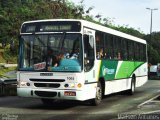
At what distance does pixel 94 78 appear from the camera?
56.8 feet

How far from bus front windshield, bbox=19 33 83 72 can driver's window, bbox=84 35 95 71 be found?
360 millimetres

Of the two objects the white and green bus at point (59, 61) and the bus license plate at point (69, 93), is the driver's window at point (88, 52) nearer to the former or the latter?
the white and green bus at point (59, 61)

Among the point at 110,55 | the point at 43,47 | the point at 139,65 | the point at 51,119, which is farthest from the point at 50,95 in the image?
the point at 139,65

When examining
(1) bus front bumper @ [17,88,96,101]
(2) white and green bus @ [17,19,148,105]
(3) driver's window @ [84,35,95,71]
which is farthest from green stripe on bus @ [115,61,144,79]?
(1) bus front bumper @ [17,88,96,101]

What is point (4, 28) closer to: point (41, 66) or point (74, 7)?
point (74, 7)

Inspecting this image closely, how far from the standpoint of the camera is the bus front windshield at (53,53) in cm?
1603

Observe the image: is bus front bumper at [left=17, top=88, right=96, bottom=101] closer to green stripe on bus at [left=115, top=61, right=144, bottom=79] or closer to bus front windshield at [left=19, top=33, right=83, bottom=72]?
bus front windshield at [left=19, top=33, right=83, bottom=72]

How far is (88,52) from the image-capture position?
54.8ft

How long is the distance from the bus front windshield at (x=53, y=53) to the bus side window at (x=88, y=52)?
358 millimetres

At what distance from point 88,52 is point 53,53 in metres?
1.30

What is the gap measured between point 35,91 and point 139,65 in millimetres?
11365

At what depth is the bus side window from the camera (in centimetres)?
1642

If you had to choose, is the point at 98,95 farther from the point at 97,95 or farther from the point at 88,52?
the point at 88,52

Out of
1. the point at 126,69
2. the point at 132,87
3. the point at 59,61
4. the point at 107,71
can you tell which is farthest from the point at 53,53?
the point at 132,87
